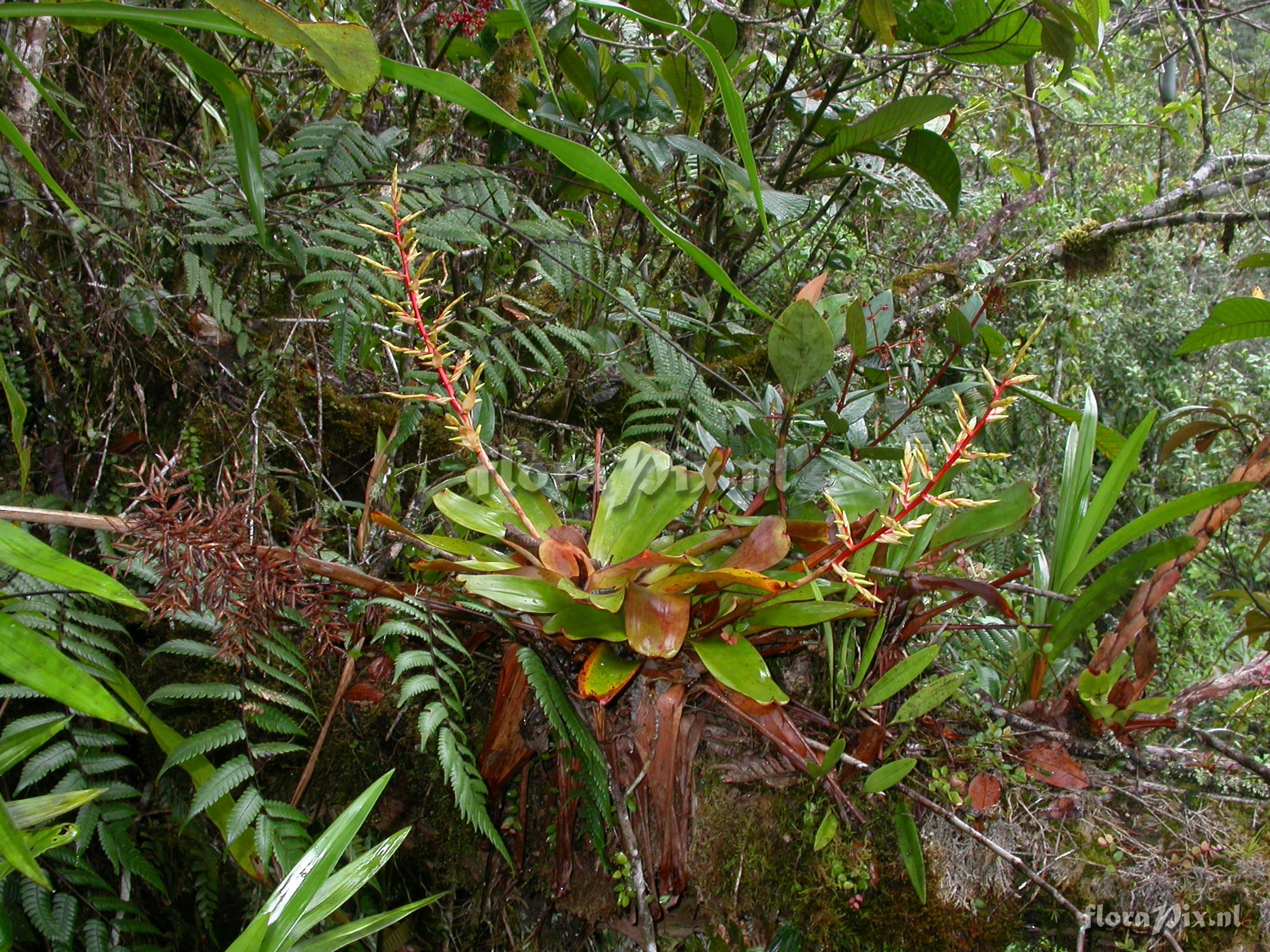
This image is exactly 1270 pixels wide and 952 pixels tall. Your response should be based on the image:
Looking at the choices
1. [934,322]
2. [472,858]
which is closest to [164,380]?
[472,858]

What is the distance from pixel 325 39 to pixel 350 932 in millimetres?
953

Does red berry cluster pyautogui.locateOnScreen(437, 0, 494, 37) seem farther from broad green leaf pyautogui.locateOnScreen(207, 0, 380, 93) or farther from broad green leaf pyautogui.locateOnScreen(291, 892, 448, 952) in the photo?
broad green leaf pyautogui.locateOnScreen(291, 892, 448, 952)

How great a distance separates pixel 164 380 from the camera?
57.6 inches

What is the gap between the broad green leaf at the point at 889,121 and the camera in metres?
1.59

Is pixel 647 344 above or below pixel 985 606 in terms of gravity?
above

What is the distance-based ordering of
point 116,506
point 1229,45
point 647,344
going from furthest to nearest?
point 1229,45
point 647,344
point 116,506

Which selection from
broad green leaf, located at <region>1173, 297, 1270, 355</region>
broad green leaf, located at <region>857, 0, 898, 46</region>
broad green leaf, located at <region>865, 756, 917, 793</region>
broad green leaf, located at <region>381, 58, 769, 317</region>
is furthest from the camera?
broad green leaf, located at <region>857, 0, 898, 46</region>

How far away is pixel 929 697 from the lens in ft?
3.26

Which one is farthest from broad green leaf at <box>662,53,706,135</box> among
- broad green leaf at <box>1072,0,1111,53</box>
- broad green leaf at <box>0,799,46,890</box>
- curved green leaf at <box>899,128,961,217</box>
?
broad green leaf at <box>0,799,46,890</box>

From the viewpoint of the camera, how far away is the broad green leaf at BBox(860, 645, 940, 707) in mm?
987

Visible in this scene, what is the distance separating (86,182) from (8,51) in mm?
783

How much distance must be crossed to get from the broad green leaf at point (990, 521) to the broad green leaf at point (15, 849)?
1044mm

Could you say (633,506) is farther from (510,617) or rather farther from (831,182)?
(831,182)

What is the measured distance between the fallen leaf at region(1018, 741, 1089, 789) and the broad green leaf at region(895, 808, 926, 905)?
7.8 inches
